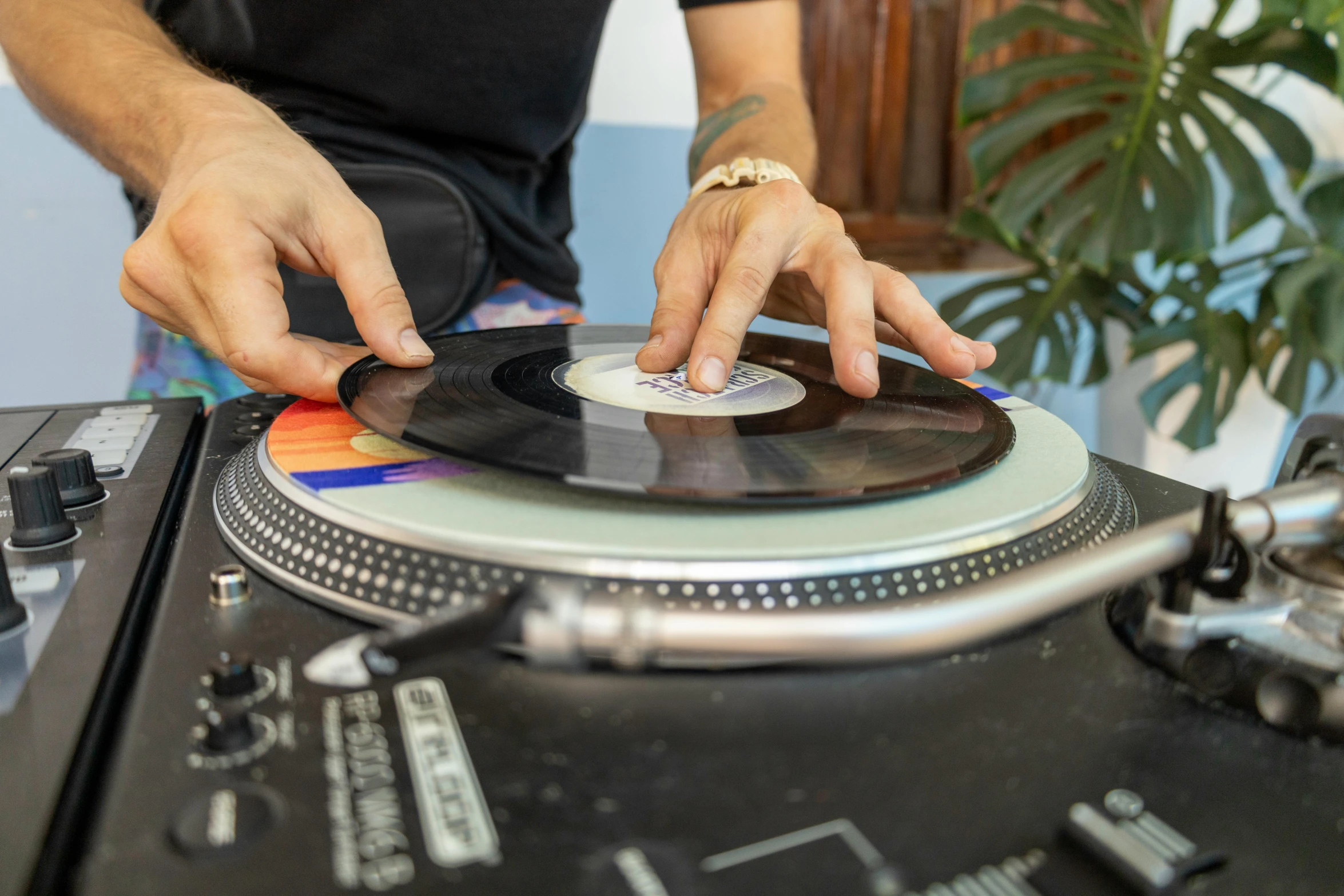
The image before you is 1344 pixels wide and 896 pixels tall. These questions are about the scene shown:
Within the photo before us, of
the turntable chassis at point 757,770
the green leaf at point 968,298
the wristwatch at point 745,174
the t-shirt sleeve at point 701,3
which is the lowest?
the green leaf at point 968,298

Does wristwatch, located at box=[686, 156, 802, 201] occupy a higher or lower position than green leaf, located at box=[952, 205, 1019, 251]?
higher

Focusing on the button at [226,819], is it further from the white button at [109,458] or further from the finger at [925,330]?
the finger at [925,330]

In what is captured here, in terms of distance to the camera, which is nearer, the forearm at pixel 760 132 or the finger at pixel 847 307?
the finger at pixel 847 307

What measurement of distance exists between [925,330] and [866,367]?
0.11 m

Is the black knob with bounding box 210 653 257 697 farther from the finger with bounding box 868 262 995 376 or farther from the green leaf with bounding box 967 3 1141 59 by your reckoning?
the green leaf with bounding box 967 3 1141 59

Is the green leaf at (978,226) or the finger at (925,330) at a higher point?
the finger at (925,330)

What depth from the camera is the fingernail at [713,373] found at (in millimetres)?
695

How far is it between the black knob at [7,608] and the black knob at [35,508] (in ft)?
0.35

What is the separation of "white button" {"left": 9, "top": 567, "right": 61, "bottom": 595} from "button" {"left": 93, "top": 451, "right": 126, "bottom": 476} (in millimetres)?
174

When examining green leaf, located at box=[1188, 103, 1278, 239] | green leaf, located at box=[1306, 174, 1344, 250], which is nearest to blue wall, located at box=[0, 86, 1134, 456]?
green leaf, located at box=[1188, 103, 1278, 239]

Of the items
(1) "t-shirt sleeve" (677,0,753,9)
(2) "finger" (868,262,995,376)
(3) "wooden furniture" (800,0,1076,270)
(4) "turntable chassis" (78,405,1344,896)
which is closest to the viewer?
(4) "turntable chassis" (78,405,1344,896)

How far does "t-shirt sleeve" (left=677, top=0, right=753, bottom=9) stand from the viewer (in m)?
1.45

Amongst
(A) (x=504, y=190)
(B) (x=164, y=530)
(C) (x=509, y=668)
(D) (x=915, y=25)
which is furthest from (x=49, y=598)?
(D) (x=915, y=25)

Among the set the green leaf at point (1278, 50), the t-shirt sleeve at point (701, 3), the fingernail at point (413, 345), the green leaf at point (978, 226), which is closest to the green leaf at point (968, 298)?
the green leaf at point (978, 226)
